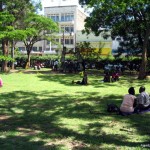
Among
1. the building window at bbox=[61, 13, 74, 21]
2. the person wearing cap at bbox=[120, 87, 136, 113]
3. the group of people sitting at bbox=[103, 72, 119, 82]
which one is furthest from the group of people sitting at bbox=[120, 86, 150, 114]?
the building window at bbox=[61, 13, 74, 21]

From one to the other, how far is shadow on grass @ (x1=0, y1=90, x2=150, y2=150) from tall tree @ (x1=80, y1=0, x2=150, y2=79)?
569 inches

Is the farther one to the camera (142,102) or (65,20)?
(65,20)

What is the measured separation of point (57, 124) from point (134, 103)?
3084 millimetres

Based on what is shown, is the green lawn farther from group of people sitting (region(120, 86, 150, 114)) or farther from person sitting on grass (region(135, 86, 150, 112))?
person sitting on grass (region(135, 86, 150, 112))

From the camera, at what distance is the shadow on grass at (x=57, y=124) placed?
7679 mm

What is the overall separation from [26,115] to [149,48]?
25433mm

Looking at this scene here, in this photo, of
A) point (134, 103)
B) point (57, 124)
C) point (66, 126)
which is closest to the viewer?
point (66, 126)

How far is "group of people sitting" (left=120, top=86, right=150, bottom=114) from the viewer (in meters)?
11.1

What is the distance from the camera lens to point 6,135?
8328mm

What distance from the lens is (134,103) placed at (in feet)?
37.1

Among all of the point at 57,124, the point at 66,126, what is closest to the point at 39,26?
the point at 57,124

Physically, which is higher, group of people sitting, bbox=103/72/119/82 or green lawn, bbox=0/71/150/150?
group of people sitting, bbox=103/72/119/82

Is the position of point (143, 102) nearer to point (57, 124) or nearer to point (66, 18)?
point (57, 124)

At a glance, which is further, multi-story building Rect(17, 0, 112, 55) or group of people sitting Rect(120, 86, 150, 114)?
multi-story building Rect(17, 0, 112, 55)
